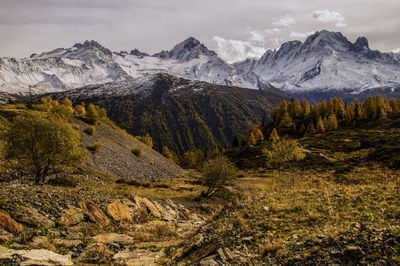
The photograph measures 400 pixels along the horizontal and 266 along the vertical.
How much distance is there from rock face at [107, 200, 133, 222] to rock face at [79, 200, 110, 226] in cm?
69

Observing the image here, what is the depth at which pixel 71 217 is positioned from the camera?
15727 mm

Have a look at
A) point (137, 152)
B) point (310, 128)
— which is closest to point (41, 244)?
point (137, 152)

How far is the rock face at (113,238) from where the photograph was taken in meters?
13.4

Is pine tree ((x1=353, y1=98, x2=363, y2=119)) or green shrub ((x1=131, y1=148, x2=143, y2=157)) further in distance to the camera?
pine tree ((x1=353, y1=98, x2=363, y2=119))

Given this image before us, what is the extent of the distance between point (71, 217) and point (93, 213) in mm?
1847

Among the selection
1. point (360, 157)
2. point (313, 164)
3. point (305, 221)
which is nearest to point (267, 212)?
point (305, 221)

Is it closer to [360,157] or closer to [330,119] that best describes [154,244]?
[360,157]

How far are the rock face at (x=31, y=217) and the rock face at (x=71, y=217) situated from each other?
2.29 ft

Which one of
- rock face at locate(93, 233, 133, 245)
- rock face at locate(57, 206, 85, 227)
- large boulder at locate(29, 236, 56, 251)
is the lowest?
rock face at locate(93, 233, 133, 245)

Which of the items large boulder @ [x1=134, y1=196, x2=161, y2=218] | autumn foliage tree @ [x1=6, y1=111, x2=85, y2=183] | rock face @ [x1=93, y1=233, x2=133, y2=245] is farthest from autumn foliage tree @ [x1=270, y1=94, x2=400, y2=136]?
rock face @ [x1=93, y1=233, x2=133, y2=245]

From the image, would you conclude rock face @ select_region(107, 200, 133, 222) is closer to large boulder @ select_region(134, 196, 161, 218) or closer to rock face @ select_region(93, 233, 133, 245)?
large boulder @ select_region(134, 196, 161, 218)

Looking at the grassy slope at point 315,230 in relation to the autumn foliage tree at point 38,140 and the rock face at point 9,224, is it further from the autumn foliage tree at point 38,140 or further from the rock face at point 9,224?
the autumn foliage tree at point 38,140

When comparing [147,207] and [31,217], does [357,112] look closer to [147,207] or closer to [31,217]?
[147,207]

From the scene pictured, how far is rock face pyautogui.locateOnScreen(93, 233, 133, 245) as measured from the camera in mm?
13441
